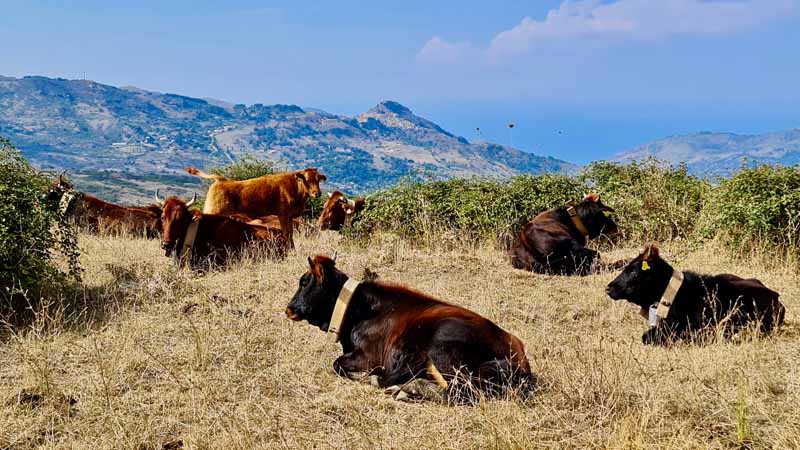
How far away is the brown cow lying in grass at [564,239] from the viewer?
36.5 ft

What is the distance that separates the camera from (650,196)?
14.1m

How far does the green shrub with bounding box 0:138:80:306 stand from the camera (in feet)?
27.2

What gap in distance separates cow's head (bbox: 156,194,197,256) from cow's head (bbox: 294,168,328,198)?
3211 mm

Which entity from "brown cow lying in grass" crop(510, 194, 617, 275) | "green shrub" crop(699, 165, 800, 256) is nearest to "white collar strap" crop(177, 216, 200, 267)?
"brown cow lying in grass" crop(510, 194, 617, 275)

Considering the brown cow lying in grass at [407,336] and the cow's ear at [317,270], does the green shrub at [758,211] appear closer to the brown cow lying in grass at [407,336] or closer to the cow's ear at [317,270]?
the brown cow lying in grass at [407,336]

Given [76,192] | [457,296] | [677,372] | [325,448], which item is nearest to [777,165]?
[457,296]

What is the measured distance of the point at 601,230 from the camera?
40.4ft

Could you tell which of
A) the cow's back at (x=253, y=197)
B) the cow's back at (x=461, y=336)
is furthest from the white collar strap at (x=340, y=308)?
the cow's back at (x=253, y=197)

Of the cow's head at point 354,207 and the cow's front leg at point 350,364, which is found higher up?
the cow's head at point 354,207

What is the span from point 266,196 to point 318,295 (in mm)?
7901

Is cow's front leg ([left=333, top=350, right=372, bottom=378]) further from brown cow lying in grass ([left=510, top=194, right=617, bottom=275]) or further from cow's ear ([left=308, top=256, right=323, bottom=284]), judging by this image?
brown cow lying in grass ([left=510, top=194, right=617, bottom=275])

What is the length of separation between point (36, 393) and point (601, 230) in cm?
935

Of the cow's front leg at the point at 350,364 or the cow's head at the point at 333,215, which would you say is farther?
the cow's head at the point at 333,215

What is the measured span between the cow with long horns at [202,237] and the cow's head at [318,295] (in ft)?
16.3
